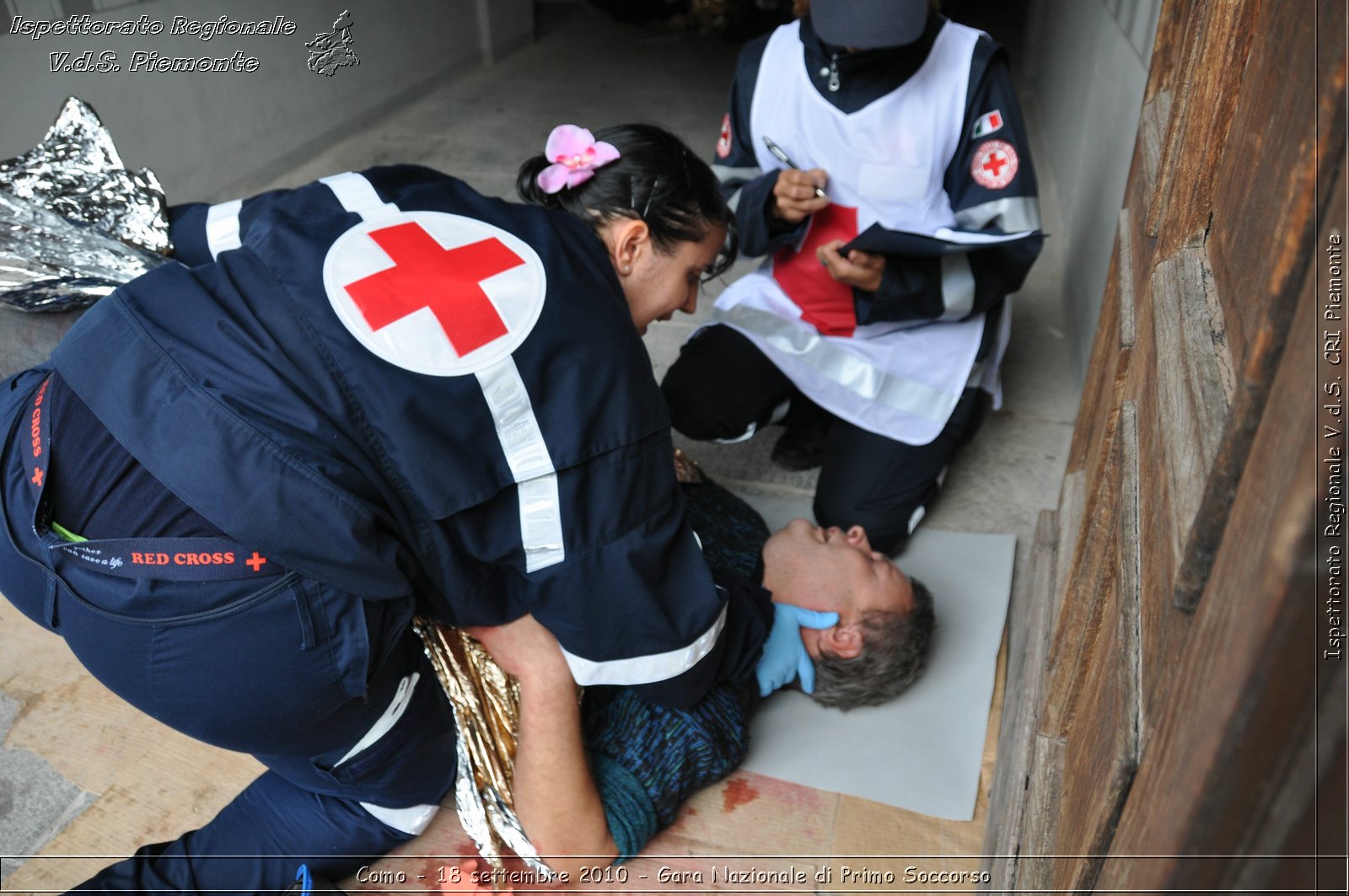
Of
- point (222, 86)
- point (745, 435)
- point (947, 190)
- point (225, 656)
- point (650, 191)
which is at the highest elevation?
point (650, 191)

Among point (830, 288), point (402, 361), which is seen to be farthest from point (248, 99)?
point (402, 361)

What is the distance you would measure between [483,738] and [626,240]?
79 cm

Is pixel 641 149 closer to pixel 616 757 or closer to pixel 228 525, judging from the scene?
pixel 228 525

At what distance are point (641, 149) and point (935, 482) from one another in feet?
3.57

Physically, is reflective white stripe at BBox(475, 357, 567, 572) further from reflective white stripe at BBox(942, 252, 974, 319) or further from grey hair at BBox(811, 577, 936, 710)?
reflective white stripe at BBox(942, 252, 974, 319)

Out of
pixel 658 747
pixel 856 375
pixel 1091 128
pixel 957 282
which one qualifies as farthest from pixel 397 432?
pixel 1091 128

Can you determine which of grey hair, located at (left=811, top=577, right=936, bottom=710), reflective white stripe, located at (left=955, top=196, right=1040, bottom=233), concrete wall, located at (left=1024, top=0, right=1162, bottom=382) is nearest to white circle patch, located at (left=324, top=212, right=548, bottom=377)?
grey hair, located at (left=811, top=577, right=936, bottom=710)

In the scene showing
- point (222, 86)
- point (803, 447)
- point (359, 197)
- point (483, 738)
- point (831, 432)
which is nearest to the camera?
point (359, 197)

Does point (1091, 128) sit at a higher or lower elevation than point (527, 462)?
lower

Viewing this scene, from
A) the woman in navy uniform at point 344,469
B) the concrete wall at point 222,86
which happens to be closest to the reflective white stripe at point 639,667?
the woman in navy uniform at point 344,469

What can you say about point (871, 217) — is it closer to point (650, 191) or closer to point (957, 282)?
point (957, 282)

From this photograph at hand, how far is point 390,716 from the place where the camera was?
4.70 feet

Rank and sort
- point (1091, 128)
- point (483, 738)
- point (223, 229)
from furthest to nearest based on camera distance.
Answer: point (1091, 128) → point (223, 229) → point (483, 738)

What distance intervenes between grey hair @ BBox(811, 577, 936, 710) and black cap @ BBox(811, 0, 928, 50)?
3.41 ft
